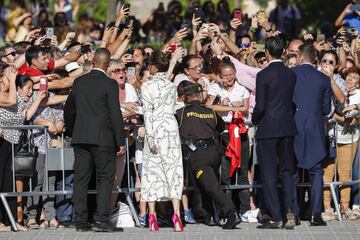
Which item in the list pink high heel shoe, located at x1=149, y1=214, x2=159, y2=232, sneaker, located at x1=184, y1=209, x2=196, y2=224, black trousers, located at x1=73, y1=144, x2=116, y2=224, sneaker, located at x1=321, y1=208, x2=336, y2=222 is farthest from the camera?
sneaker, located at x1=321, y1=208, x2=336, y2=222

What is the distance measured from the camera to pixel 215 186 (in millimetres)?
16281

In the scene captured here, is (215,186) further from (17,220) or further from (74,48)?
(74,48)

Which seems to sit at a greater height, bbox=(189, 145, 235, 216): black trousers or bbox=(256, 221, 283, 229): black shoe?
bbox=(189, 145, 235, 216): black trousers

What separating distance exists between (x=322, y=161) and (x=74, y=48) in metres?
4.30

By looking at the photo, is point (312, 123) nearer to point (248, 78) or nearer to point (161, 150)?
point (248, 78)

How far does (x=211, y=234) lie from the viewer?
15.7 m

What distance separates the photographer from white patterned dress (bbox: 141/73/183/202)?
16.0 meters

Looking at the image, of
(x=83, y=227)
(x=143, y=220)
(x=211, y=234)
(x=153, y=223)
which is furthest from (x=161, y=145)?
(x=83, y=227)

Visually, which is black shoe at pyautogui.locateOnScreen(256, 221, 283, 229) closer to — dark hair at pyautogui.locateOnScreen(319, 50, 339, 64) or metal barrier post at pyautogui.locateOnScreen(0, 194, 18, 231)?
dark hair at pyautogui.locateOnScreen(319, 50, 339, 64)

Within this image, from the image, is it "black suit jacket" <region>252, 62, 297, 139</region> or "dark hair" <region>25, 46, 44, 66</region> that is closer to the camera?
"black suit jacket" <region>252, 62, 297, 139</region>

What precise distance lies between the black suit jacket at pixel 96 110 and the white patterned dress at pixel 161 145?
448 mm

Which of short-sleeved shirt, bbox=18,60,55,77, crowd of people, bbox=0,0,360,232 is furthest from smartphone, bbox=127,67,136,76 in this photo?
short-sleeved shirt, bbox=18,60,55,77

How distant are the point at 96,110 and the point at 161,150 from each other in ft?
3.21

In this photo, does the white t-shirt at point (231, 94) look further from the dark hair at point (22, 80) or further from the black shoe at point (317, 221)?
the dark hair at point (22, 80)
